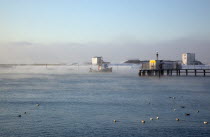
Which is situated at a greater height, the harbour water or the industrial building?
the industrial building

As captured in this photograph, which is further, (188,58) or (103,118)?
(188,58)

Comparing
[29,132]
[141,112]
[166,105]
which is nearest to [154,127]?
[141,112]

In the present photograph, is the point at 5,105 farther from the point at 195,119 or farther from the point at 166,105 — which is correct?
the point at 195,119

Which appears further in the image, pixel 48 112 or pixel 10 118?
pixel 48 112

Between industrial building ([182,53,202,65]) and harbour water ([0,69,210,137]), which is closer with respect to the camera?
harbour water ([0,69,210,137])

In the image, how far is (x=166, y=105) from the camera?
38594mm

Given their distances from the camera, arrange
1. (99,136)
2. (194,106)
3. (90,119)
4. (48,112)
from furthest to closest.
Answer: (194,106)
(48,112)
(90,119)
(99,136)

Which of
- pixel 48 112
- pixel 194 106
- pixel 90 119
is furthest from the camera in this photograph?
pixel 194 106

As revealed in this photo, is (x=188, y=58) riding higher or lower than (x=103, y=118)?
higher

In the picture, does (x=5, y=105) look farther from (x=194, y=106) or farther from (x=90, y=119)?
(x=194, y=106)

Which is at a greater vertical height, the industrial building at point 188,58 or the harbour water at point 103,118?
the industrial building at point 188,58

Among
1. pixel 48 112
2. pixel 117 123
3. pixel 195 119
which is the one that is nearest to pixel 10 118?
pixel 48 112

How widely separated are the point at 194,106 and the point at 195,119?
317 inches

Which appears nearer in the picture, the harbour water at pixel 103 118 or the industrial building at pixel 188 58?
the harbour water at pixel 103 118
